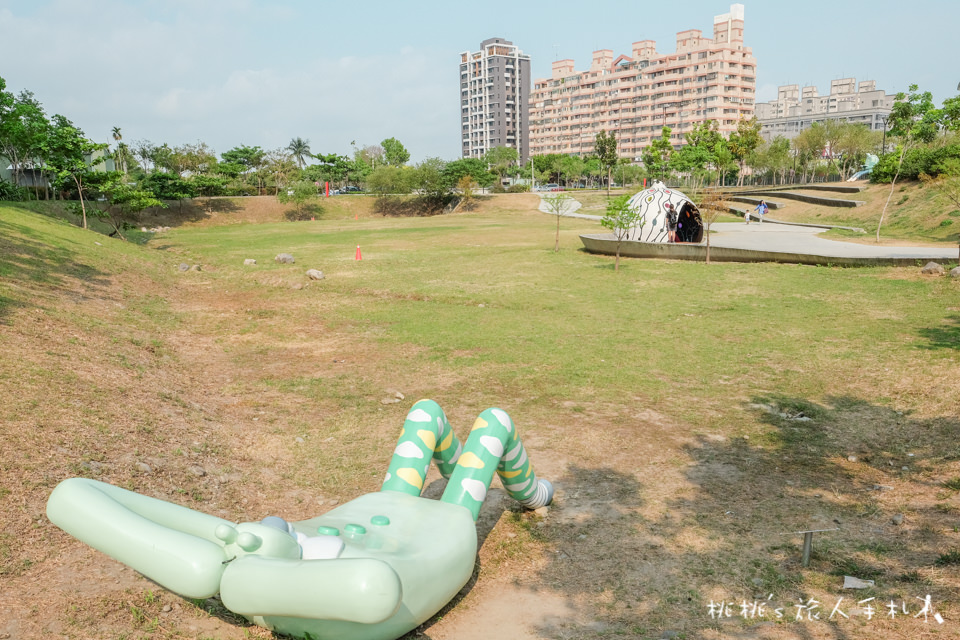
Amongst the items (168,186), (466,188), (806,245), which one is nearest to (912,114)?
(806,245)

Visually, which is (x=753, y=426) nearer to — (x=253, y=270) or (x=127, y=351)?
(x=127, y=351)

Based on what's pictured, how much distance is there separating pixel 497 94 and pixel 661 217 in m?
126

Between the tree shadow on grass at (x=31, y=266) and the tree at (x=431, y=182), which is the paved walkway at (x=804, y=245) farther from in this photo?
the tree at (x=431, y=182)

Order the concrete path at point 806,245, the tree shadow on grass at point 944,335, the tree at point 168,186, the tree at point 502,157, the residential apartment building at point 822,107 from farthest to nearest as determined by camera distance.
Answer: the residential apartment building at point 822,107 → the tree at point 502,157 → the tree at point 168,186 → the concrete path at point 806,245 → the tree shadow on grass at point 944,335

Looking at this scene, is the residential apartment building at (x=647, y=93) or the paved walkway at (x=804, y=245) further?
the residential apartment building at (x=647, y=93)

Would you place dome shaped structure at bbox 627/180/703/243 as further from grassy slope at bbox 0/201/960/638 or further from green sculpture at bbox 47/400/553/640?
green sculpture at bbox 47/400/553/640

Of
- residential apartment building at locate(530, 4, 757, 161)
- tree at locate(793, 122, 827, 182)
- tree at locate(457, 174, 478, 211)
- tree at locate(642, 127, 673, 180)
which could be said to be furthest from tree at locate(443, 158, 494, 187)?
residential apartment building at locate(530, 4, 757, 161)

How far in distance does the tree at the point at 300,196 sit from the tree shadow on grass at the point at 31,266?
137ft

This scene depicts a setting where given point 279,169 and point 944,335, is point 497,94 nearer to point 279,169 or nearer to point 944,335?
point 279,169

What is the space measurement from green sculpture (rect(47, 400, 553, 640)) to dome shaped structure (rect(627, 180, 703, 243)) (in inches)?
914

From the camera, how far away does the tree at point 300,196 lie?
205ft

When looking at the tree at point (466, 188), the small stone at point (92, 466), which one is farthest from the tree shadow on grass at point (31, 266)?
the tree at point (466, 188)

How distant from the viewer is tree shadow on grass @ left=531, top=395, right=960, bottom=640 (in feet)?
15.1

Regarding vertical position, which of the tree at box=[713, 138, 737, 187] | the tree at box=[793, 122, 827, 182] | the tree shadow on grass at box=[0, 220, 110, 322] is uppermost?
the tree at box=[793, 122, 827, 182]
